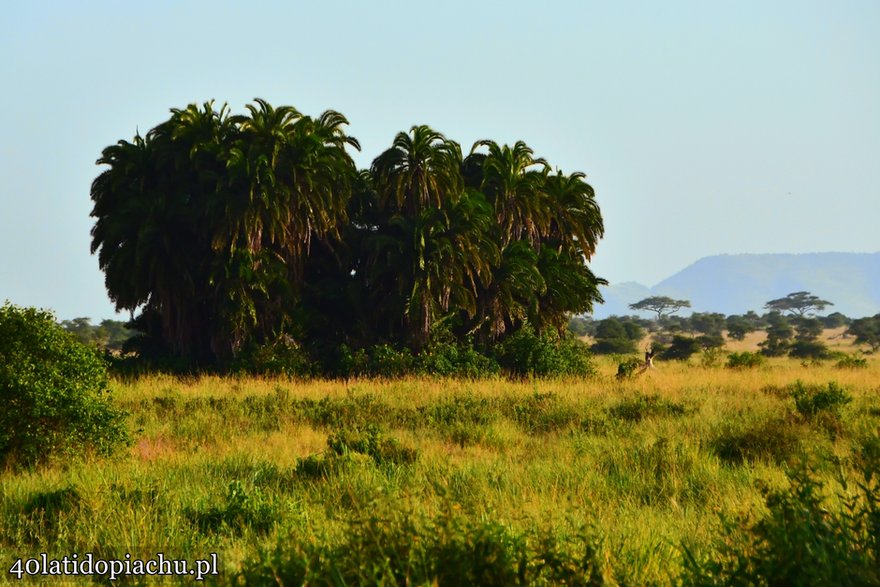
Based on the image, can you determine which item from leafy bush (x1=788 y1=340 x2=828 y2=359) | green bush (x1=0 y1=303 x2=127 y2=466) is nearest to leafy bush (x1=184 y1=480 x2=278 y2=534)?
green bush (x1=0 y1=303 x2=127 y2=466)

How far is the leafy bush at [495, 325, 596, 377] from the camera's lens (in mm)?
31895

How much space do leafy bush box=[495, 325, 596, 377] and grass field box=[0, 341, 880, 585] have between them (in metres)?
9.48

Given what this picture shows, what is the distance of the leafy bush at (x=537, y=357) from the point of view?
3190 centimetres

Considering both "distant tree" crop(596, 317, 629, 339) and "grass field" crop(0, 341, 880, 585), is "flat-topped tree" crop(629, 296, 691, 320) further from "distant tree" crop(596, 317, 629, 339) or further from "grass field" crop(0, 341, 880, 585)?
"grass field" crop(0, 341, 880, 585)

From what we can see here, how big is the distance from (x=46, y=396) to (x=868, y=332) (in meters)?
80.0

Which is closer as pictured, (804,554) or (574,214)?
(804,554)

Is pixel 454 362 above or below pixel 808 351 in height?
above

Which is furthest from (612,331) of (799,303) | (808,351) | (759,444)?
(799,303)

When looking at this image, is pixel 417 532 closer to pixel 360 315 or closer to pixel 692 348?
pixel 360 315

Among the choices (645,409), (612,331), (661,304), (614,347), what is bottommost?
(645,409)

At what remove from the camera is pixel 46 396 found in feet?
40.6

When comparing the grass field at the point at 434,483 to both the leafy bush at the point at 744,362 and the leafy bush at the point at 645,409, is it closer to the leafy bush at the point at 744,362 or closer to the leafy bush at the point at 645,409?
the leafy bush at the point at 645,409

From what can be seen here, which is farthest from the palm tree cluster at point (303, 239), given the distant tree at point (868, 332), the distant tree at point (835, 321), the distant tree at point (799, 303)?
the distant tree at point (799, 303)

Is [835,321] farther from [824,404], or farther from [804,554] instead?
[804,554]
